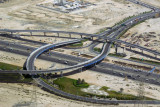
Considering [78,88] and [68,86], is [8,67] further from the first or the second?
[78,88]

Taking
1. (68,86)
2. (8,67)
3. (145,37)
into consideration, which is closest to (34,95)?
(68,86)

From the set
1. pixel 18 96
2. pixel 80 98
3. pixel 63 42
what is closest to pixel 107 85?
pixel 80 98

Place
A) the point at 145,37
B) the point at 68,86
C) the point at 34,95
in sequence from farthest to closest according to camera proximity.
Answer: the point at 145,37, the point at 68,86, the point at 34,95

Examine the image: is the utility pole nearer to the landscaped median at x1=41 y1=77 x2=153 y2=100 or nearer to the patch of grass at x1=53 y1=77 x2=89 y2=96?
the landscaped median at x1=41 y1=77 x2=153 y2=100

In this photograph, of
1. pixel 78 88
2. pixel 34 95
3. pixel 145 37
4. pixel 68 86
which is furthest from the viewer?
pixel 145 37

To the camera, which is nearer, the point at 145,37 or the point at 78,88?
the point at 78,88

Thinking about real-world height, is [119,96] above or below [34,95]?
above

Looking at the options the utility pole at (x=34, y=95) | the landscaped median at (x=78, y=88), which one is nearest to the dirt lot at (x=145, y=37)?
the landscaped median at (x=78, y=88)

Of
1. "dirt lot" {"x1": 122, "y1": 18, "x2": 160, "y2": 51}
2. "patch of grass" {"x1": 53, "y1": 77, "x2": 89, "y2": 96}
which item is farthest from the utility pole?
"dirt lot" {"x1": 122, "y1": 18, "x2": 160, "y2": 51}

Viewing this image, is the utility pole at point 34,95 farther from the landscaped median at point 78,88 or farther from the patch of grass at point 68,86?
the patch of grass at point 68,86

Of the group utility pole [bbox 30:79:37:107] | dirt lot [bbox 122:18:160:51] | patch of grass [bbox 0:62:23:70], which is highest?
dirt lot [bbox 122:18:160:51]

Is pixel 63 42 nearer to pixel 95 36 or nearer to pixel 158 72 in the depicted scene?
pixel 95 36
